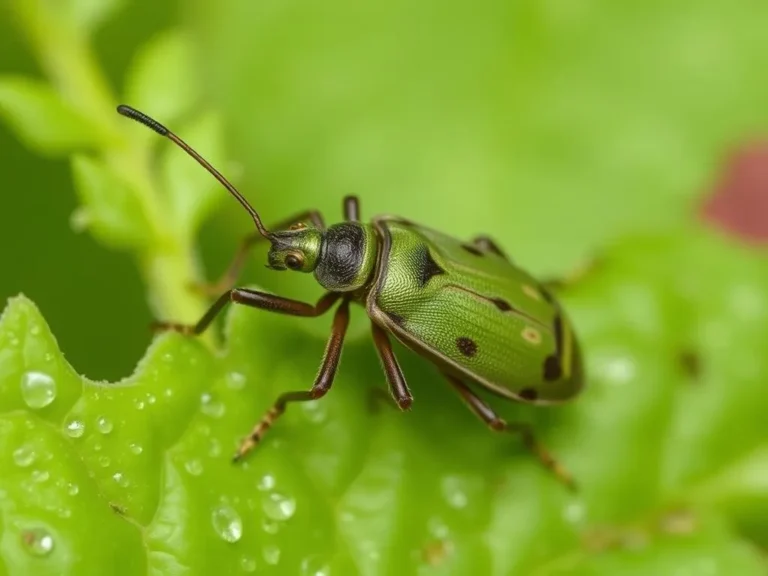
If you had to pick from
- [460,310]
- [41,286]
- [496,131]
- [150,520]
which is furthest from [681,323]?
[41,286]

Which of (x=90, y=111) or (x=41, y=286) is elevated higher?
(x=90, y=111)

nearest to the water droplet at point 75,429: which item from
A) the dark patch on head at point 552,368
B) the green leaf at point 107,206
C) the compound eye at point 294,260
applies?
the green leaf at point 107,206

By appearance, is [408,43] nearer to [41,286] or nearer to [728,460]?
[41,286]

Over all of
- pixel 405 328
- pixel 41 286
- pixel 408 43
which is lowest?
pixel 41 286

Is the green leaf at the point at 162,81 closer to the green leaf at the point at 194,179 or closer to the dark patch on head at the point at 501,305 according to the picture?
the green leaf at the point at 194,179

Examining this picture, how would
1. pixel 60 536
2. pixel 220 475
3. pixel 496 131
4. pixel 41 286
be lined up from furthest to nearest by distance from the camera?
pixel 496 131, pixel 41 286, pixel 220 475, pixel 60 536

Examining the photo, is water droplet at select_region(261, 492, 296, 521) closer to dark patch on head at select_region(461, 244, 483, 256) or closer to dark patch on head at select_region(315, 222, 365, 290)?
dark patch on head at select_region(315, 222, 365, 290)
